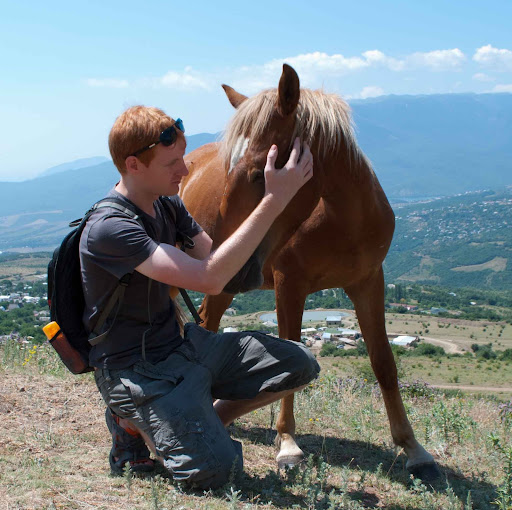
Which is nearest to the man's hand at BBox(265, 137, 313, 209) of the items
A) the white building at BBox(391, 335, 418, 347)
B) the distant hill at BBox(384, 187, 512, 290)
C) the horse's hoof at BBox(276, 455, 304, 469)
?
the horse's hoof at BBox(276, 455, 304, 469)

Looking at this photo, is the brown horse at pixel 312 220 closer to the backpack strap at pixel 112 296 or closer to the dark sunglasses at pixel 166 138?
the dark sunglasses at pixel 166 138

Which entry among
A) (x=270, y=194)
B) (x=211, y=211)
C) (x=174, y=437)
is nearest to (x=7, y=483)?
(x=174, y=437)

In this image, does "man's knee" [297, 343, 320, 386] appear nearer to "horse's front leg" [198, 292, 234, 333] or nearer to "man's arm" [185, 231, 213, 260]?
"man's arm" [185, 231, 213, 260]

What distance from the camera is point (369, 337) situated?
405 cm

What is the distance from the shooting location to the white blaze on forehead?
9.08 feet

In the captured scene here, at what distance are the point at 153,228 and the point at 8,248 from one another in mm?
152712

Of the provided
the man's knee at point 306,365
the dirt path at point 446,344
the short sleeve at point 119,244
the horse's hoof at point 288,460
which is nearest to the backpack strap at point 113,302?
the short sleeve at point 119,244

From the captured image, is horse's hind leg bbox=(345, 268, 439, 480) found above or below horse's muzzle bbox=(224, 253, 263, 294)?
below

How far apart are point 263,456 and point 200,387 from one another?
4.19 ft

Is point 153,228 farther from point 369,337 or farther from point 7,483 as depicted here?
point 369,337

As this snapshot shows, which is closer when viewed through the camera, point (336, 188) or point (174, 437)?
point (174, 437)

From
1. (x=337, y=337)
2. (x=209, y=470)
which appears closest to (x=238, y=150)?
(x=209, y=470)

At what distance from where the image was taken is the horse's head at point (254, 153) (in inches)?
107

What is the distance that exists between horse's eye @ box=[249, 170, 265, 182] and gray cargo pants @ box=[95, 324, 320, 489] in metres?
0.89
